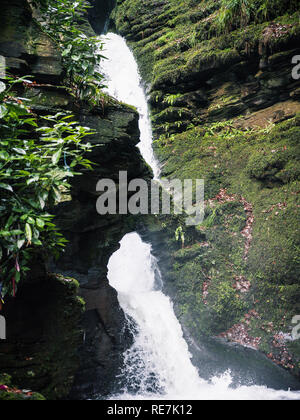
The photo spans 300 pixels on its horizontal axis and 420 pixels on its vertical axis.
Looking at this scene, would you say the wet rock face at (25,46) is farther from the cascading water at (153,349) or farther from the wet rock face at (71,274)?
the cascading water at (153,349)

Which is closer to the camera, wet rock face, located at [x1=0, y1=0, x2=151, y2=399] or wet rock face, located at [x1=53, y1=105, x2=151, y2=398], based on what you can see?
wet rock face, located at [x1=0, y1=0, x2=151, y2=399]

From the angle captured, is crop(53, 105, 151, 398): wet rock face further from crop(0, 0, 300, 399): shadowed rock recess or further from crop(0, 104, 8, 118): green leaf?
crop(0, 104, 8, 118): green leaf

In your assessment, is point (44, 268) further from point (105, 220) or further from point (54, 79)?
point (54, 79)

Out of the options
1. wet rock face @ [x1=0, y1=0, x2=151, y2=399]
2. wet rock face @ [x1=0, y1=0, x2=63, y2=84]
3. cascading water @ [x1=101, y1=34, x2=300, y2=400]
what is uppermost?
wet rock face @ [x1=0, y1=0, x2=63, y2=84]

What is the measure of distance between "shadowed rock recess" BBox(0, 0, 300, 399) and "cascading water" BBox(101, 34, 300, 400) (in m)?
0.31

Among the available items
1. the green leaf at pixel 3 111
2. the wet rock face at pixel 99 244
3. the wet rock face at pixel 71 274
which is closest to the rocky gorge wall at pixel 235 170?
the wet rock face at pixel 99 244

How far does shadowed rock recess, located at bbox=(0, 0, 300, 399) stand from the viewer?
341cm

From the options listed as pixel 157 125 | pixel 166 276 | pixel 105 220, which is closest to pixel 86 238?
pixel 105 220

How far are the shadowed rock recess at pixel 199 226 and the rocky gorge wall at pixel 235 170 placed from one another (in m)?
0.03

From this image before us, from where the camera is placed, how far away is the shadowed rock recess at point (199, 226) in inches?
134

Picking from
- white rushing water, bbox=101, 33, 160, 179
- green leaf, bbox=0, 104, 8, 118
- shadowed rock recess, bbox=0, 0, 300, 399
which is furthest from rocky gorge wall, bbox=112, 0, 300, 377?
green leaf, bbox=0, 104, 8, 118

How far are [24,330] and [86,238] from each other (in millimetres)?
2503

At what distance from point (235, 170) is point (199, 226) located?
2.16 metres
